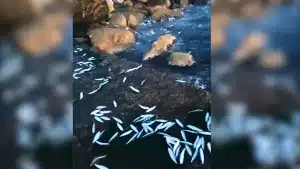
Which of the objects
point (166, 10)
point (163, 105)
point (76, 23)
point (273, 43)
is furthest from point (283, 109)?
point (76, 23)

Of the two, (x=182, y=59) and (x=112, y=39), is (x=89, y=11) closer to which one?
(x=112, y=39)

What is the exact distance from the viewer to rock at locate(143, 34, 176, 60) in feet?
4.24

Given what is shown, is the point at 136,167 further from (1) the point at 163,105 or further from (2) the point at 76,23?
(2) the point at 76,23

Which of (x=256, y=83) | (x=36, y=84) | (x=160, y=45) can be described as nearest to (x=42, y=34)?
(x=36, y=84)

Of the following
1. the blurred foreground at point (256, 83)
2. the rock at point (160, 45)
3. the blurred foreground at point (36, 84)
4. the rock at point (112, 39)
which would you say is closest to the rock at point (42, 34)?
the blurred foreground at point (36, 84)

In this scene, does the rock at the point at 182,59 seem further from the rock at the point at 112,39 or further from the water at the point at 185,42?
the rock at the point at 112,39

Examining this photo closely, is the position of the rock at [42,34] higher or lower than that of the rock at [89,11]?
lower

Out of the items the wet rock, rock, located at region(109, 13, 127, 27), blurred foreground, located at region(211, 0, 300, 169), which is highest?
the wet rock

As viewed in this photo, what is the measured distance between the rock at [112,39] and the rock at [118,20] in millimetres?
17

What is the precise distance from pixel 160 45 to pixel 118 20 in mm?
141

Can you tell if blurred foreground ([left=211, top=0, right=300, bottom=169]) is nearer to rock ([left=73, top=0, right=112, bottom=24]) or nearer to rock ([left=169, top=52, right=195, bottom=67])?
rock ([left=169, top=52, right=195, bottom=67])

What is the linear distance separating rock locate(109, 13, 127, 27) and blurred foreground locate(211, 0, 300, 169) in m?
0.26

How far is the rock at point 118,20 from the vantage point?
1323 millimetres

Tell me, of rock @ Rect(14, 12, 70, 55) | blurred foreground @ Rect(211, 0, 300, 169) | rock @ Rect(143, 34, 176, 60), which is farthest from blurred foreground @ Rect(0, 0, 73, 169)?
blurred foreground @ Rect(211, 0, 300, 169)
